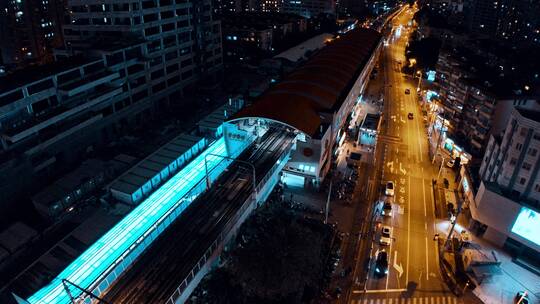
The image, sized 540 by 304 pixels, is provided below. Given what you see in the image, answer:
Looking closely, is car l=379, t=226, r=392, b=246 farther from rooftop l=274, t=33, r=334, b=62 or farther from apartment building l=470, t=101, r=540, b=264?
rooftop l=274, t=33, r=334, b=62

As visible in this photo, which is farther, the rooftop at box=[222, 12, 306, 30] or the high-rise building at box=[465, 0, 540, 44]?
the high-rise building at box=[465, 0, 540, 44]

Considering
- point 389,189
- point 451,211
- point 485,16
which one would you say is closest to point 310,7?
point 485,16

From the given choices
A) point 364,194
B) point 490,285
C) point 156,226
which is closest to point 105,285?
point 156,226

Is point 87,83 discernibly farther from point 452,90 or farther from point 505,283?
point 452,90

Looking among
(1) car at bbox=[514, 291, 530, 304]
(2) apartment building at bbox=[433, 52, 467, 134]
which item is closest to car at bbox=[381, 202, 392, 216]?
(1) car at bbox=[514, 291, 530, 304]

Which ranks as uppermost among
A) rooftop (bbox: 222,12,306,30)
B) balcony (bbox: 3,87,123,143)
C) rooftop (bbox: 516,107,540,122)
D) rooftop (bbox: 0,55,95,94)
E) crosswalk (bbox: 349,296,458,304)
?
rooftop (bbox: 222,12,306,30)

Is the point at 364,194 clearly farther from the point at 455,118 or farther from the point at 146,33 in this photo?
the point at 146,33
